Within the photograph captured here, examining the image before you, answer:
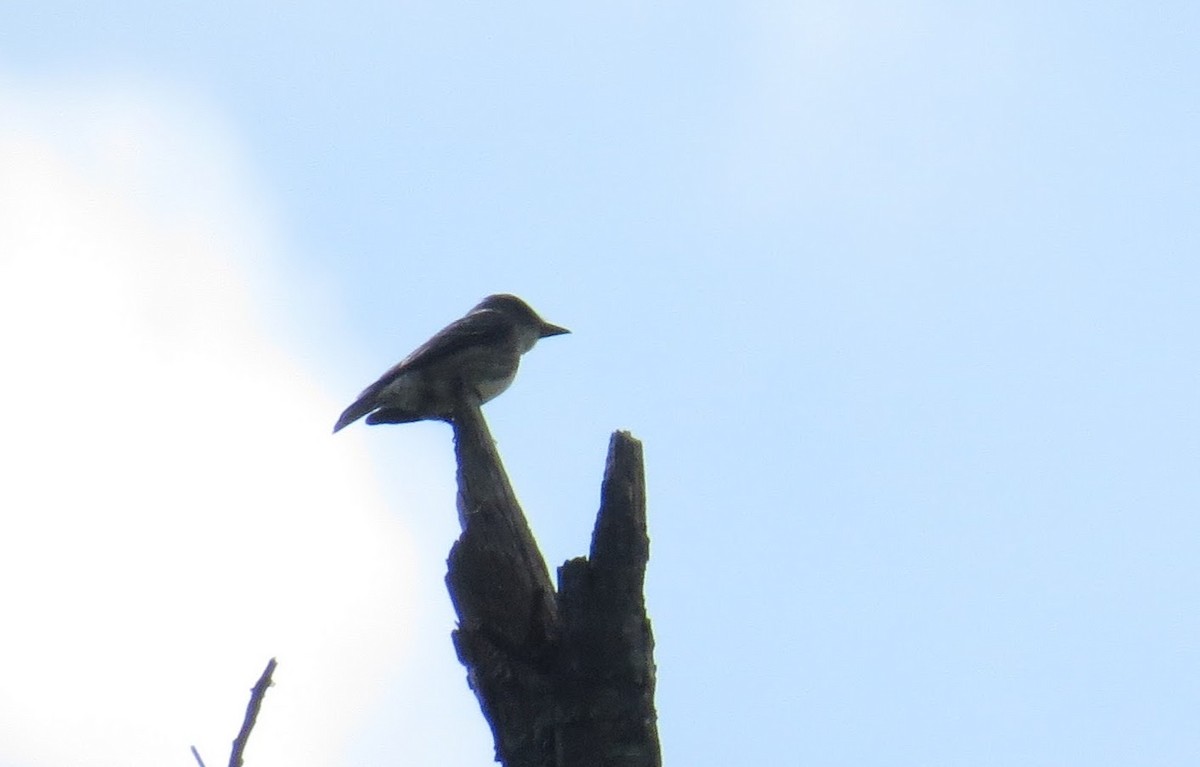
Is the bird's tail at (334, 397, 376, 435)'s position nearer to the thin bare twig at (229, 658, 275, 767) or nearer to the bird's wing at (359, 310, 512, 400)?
the bird's wing at (359, 310, 512, 400)

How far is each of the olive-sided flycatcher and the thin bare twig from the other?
21.4 ft

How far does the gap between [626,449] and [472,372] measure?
489 centimetres

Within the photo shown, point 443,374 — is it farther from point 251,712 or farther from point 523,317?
point 251,712

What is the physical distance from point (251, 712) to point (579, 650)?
2640 millimetres

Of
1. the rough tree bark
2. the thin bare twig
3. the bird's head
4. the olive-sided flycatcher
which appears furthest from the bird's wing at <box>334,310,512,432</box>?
the thin bare twig

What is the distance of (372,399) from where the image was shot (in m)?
10.0

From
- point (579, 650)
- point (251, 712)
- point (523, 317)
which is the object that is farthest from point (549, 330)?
point (251, 712)

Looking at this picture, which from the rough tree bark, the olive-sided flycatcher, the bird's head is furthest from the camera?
the bird's head

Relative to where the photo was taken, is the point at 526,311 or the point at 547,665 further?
the point at 526,311

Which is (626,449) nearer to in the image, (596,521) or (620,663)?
(596,521)

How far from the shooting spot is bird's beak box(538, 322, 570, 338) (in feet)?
38.7

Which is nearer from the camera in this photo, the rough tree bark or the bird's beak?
the rough tree bark

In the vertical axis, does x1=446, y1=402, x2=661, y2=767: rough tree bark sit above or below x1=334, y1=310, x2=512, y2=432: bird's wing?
below

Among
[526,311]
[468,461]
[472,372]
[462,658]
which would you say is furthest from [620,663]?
[526,311]
